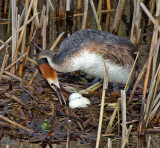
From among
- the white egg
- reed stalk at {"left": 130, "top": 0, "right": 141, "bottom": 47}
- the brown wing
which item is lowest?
the white egg

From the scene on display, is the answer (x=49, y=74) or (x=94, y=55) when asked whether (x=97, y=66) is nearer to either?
(x=94, y=55)

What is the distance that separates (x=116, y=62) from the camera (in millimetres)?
6609

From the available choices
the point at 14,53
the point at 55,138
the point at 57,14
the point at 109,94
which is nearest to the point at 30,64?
the point at 14,53

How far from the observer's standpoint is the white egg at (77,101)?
20.5 feet

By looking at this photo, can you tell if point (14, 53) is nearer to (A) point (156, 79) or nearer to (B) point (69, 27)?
(A) point (156, 79)

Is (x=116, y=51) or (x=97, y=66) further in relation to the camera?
(x=116, y=51)

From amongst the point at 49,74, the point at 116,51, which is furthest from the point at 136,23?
the point at 49,74

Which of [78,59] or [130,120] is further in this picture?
[78,59]

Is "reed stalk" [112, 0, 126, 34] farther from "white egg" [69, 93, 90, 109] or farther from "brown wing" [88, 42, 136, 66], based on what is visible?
"white egg" [69, 93, 90, 109]

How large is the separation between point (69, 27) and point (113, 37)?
14.6ft

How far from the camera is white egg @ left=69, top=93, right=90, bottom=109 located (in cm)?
626

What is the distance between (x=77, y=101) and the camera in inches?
248

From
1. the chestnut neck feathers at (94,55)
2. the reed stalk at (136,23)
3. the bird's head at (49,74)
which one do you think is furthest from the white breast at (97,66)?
the reed stalk at (136,23)

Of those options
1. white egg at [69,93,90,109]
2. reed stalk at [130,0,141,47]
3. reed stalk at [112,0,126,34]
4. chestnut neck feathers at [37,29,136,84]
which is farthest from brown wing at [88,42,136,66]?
reed stalk at [112,0,126,34]
